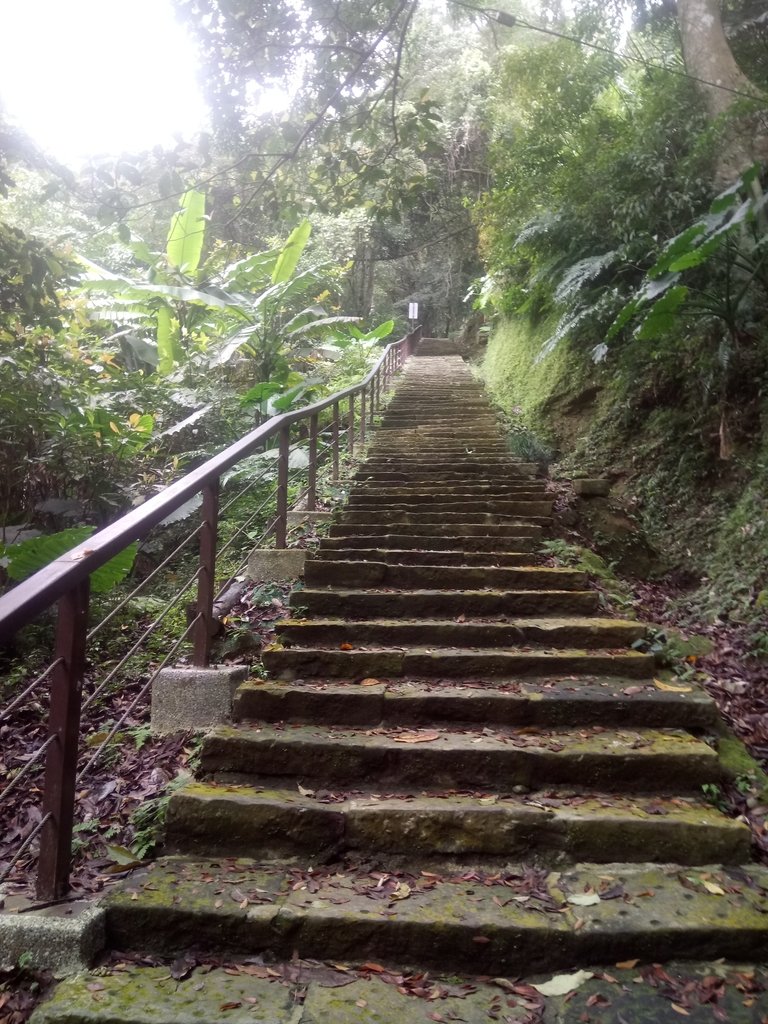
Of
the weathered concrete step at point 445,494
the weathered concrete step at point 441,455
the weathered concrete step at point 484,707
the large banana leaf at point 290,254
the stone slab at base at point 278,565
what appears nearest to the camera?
the weathered concrete step at point 484,707

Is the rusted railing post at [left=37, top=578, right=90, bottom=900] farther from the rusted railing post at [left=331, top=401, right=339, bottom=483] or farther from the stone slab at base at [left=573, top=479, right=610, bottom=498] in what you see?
the stone slab at base at [left=573, top=479, right=610, bottom=498]

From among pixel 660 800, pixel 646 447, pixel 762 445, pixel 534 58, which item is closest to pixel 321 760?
pixel 660 800

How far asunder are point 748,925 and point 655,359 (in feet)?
19.3

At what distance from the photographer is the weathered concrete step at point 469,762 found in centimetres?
265

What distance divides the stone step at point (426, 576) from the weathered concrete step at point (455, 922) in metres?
2.22

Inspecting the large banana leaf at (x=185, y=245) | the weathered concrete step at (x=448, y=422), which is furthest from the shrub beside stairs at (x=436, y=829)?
the large banana leaf at (x=185, y=245)

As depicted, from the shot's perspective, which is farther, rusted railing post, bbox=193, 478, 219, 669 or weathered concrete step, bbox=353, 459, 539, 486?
weathered concrete step, bbox=353, 459, 539, 486

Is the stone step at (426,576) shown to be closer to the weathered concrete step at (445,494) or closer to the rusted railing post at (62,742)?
the weathered concrete step at (445,494)

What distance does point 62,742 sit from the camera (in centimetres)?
195

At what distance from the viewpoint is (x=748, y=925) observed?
1.97 meters

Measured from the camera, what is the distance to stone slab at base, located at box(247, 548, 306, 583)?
460 centimetres

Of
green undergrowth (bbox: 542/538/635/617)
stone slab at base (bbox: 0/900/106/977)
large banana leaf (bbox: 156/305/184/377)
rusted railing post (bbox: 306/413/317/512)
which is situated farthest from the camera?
large banana leaf (bbox: 156/305/184/377)

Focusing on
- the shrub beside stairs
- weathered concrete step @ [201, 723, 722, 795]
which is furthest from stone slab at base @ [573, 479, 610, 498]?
weathered concrete step @ [201, 723, 722, 795]

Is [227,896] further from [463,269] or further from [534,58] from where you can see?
[463,269]
